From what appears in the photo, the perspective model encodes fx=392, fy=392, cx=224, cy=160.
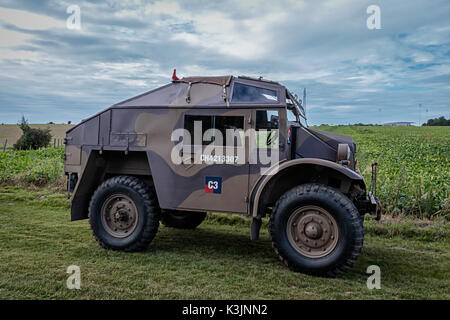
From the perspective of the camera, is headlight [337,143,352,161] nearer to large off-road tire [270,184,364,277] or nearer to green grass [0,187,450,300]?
large off-road tire [270,184,364,277]

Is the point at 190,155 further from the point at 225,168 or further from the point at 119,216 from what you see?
the point at 119,216

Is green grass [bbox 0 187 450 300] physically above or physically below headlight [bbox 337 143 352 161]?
below

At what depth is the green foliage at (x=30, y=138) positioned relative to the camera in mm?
30984

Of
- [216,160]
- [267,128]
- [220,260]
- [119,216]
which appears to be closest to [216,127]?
[216,160]

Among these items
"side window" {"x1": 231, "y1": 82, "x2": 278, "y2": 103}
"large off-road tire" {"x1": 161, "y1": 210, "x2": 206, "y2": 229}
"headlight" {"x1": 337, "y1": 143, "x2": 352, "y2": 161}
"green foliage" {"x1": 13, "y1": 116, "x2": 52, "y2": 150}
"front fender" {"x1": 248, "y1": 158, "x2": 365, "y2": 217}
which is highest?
"green foliage" {"x1": 13, "y1": 116, "x2": 52, "y2": 150}

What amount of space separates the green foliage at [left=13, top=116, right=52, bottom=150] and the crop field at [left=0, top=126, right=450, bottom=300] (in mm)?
24568

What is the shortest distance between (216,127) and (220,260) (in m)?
1.83

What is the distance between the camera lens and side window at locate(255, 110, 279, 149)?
16.7 feet

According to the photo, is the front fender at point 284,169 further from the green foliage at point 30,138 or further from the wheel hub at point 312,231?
the green foliage at point 30,138

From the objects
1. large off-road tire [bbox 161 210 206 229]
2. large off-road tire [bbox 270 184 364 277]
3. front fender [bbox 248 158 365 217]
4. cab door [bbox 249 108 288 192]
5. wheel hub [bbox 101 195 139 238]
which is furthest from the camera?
large off-road tire [bbox 161 210 206 229]

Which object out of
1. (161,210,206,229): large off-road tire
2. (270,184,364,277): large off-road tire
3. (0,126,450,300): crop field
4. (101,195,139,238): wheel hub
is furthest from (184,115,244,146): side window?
(161,210,206,229): large off-road tire

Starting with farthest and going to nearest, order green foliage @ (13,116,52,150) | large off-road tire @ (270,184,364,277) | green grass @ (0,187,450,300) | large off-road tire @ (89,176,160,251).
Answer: green foliage @ (13,116,52,150), large off-road tire @ (89,176,160,251), large off-road tire @ (270,184,364,277), green grass @ (0,187,450,300)
